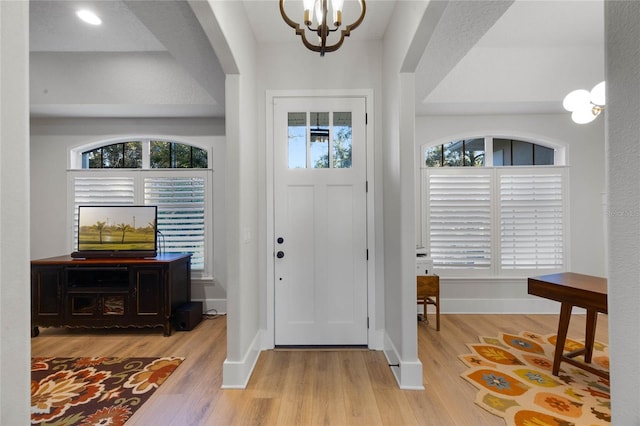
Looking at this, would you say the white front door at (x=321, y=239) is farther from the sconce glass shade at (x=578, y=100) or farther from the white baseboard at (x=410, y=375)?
the sconce glass shade at (x=578, y=100)

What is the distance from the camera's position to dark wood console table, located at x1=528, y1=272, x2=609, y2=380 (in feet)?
6.88

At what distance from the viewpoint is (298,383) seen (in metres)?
2.30

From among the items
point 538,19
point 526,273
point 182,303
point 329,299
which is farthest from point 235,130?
point 526,273

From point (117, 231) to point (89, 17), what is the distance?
2.15 meters

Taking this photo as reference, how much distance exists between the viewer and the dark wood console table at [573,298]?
2.10 meters

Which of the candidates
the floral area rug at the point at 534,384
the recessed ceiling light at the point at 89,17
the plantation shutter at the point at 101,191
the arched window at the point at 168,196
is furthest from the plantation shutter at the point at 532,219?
the plantation shutter at the point at 101,191

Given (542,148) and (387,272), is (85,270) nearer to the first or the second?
(387,272)

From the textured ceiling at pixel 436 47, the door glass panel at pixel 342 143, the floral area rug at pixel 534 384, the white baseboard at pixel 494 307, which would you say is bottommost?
the floral area rug at pixel 534 384

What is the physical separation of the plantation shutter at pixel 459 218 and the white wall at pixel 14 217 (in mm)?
3866

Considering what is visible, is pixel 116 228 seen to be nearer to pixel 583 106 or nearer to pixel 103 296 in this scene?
pixel 103 296

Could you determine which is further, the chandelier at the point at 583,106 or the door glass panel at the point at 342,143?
the door glass panel at the point at 342,143

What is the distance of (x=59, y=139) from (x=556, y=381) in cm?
595

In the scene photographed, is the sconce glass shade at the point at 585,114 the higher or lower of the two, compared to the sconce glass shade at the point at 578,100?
lower

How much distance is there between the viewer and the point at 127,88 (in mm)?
3416
